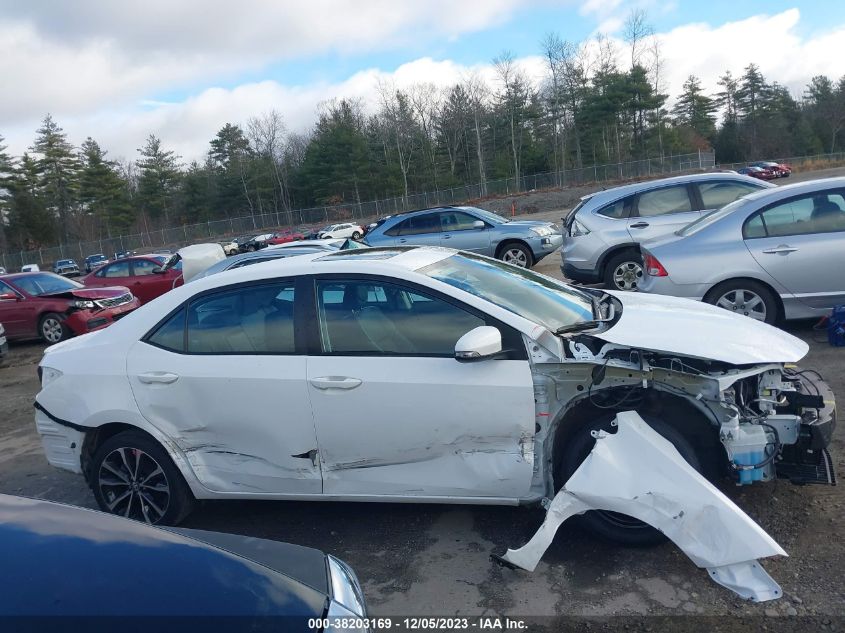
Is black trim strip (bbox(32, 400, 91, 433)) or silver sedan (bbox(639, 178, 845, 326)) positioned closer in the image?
black trim strip (bbox(32, 400, 91, 433))

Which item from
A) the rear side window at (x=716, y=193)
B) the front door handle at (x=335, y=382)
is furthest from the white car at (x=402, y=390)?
the rear side window at (x=716, y=193)

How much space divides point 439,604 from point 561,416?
3.80 feet

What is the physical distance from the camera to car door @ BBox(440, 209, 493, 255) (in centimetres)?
1516

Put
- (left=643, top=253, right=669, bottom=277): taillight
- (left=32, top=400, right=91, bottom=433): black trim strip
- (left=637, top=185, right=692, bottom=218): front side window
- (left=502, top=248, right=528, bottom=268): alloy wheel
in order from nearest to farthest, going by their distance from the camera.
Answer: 1. (left=32, top=400, right=91, bottom=433): black trim strip
2. (left=643, top=253, right=669, bottom=277): taillight
3. (left=637, top=185, right=692, bottom=218): front side window
4. (left=502, top=248, right=528, bottom=268): alloy wheel

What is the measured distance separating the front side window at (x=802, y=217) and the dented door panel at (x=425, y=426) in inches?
190

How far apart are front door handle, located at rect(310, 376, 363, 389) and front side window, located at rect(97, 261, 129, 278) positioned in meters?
14.3

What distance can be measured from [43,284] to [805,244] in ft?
44.1

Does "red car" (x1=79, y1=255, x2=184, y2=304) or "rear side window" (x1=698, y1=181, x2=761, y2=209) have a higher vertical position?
"rear side window" (x1=698, y1=181, x2=761, y2=209)

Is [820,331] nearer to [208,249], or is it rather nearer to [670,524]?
[670,524]

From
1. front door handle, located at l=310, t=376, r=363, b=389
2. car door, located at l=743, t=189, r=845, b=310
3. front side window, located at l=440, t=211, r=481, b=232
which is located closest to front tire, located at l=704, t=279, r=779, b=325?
car door, located at l=743, t=189, r=845, b=310

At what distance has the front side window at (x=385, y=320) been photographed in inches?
147

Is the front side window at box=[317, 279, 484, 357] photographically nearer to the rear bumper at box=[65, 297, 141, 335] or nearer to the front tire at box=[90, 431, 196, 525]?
the front tire at box=[90, 431, 196, 525]

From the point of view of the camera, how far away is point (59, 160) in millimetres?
68438

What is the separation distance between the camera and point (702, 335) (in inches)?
144
